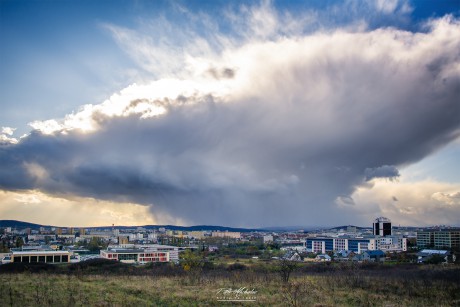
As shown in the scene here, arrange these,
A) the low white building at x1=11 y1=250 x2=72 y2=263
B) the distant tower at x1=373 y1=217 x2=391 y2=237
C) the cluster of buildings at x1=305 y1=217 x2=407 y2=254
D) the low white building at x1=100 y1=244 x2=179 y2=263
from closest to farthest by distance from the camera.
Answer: the low white building at x1=11 y1=250 x2=72 y2=263 → the low white building at x1=100 y1=244 x2=179 y2=263 → the cluster of buildings at x1=305 y1=217 x2=407 y2=254 → the distant tower at x1=373 y1=217 x2=391 y2=237

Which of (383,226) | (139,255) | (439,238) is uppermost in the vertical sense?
(383,226)

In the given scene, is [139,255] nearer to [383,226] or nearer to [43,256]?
[43,256]

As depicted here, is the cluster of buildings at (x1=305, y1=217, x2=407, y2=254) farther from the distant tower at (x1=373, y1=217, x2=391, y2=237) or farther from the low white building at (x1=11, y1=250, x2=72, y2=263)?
the low white building at (x1=11, y1=250, x2=72, y2=263)

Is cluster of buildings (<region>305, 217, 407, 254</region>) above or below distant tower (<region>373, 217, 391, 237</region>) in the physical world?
below

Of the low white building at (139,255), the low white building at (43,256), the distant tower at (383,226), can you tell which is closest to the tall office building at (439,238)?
the distant tower at (383,226)

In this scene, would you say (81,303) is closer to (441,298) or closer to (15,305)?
(15,305)

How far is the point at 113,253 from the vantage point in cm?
8631

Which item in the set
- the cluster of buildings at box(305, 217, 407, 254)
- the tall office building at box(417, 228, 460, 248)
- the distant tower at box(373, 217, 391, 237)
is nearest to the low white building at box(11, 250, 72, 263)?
the cluster of buildings at box(305, 217, 407, 254)

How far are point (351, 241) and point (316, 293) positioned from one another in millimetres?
104936

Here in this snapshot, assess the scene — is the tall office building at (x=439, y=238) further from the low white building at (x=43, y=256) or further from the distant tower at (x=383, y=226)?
the low white building at (x=43, y=256)

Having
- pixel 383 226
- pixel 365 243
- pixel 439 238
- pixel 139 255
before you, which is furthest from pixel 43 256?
pixel 383 226

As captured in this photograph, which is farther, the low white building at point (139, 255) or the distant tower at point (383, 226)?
the distant tower at point (383, 226)

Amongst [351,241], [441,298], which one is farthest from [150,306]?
[351,241]

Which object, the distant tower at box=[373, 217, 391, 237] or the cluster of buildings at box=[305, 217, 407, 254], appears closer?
the cluster of buildings at box=[305, 217, 407, 254]
